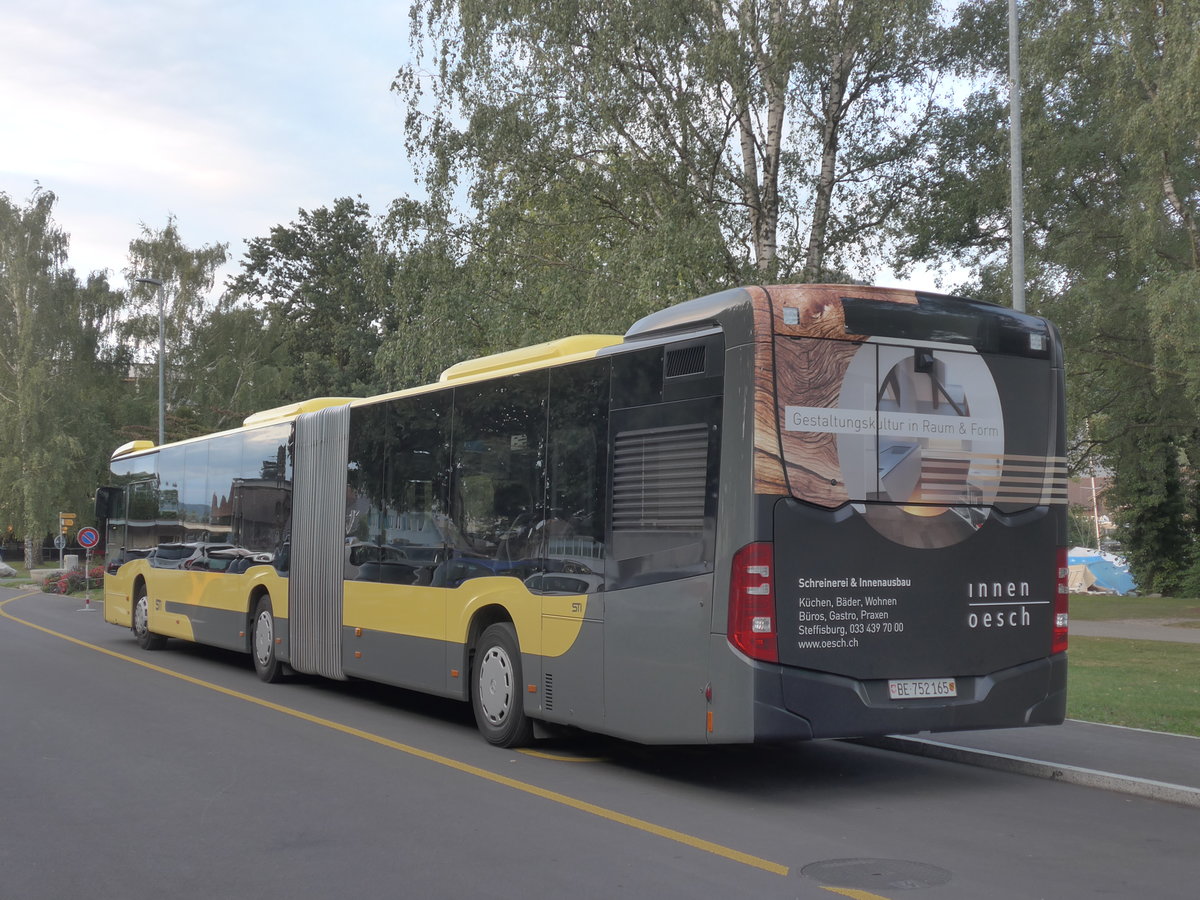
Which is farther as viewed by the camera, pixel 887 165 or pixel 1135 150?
pixel 887 165

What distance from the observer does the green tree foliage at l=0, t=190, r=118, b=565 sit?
2189 inches

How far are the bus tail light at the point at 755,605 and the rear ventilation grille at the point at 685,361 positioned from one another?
53.0 inches

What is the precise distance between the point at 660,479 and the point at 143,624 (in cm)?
1425

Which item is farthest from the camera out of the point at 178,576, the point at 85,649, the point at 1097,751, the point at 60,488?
the point at 60,488

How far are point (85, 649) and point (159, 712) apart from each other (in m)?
8.72

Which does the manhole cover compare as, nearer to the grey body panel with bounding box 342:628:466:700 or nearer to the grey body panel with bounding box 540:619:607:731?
the grey body panel with bounding box 540:619:607:731

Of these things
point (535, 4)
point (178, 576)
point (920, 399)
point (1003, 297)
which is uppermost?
point (535, 4)

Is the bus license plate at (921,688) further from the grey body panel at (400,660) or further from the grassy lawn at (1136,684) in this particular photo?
the grey body panel at (400,660)

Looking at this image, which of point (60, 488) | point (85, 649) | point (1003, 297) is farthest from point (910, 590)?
point (60, 488)

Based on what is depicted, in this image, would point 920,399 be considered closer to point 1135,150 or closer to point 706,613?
point 706,613

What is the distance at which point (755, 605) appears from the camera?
7938mm

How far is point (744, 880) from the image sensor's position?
20.5 ft

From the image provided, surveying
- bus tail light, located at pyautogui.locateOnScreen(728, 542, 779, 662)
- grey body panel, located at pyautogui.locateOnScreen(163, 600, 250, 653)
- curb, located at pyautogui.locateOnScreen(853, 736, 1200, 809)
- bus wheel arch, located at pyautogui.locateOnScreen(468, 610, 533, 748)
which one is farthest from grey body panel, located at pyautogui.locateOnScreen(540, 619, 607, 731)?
grey body panel, located at pyautogui.locateOnScreen(163, 600, 250, 653)

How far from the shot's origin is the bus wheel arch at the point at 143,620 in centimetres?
2022
